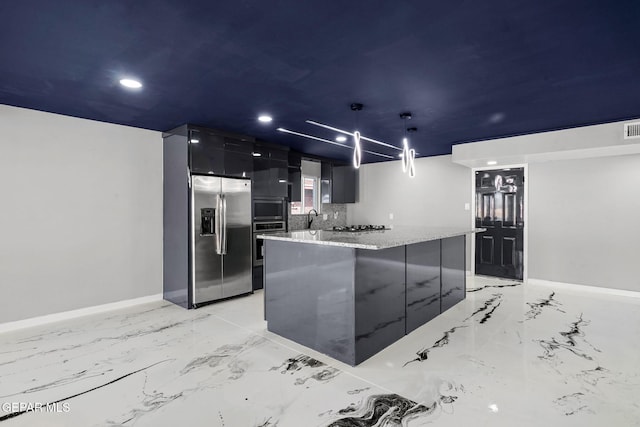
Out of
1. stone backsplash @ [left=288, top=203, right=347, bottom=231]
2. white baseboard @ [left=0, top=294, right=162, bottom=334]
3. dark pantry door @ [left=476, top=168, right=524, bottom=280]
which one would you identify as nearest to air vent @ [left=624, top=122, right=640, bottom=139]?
dark pantry door @ [left=476, top=168, right=524, bottom=280]

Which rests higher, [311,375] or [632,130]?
[632,130]

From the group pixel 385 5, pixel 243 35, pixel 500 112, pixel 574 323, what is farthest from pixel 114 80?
pixel 574 323

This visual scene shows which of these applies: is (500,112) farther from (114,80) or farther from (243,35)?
(114,80)

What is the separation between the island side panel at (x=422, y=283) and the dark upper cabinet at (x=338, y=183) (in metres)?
3.28

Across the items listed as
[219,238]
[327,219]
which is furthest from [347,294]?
[327,219]

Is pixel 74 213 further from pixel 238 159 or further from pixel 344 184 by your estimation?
pixel 344 184

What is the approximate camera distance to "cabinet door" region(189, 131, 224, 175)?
399 centimetres

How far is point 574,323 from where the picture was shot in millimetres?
3436

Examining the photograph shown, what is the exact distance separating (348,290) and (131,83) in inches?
95.1

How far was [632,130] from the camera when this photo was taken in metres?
3.79

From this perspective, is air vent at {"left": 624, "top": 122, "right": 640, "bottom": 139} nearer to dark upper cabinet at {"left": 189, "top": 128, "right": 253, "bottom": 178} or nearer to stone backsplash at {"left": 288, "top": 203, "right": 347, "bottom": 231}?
stone backsplash at {"left": 288, "top": 203, "right": 347, "bottom": 231}

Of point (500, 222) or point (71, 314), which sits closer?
point (71, 314)

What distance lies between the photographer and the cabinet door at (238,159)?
4.32 metres

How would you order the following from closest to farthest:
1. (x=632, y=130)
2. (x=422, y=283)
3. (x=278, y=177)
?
(x=422, y=283), (x=632, y=130), (x=278, y=177)
